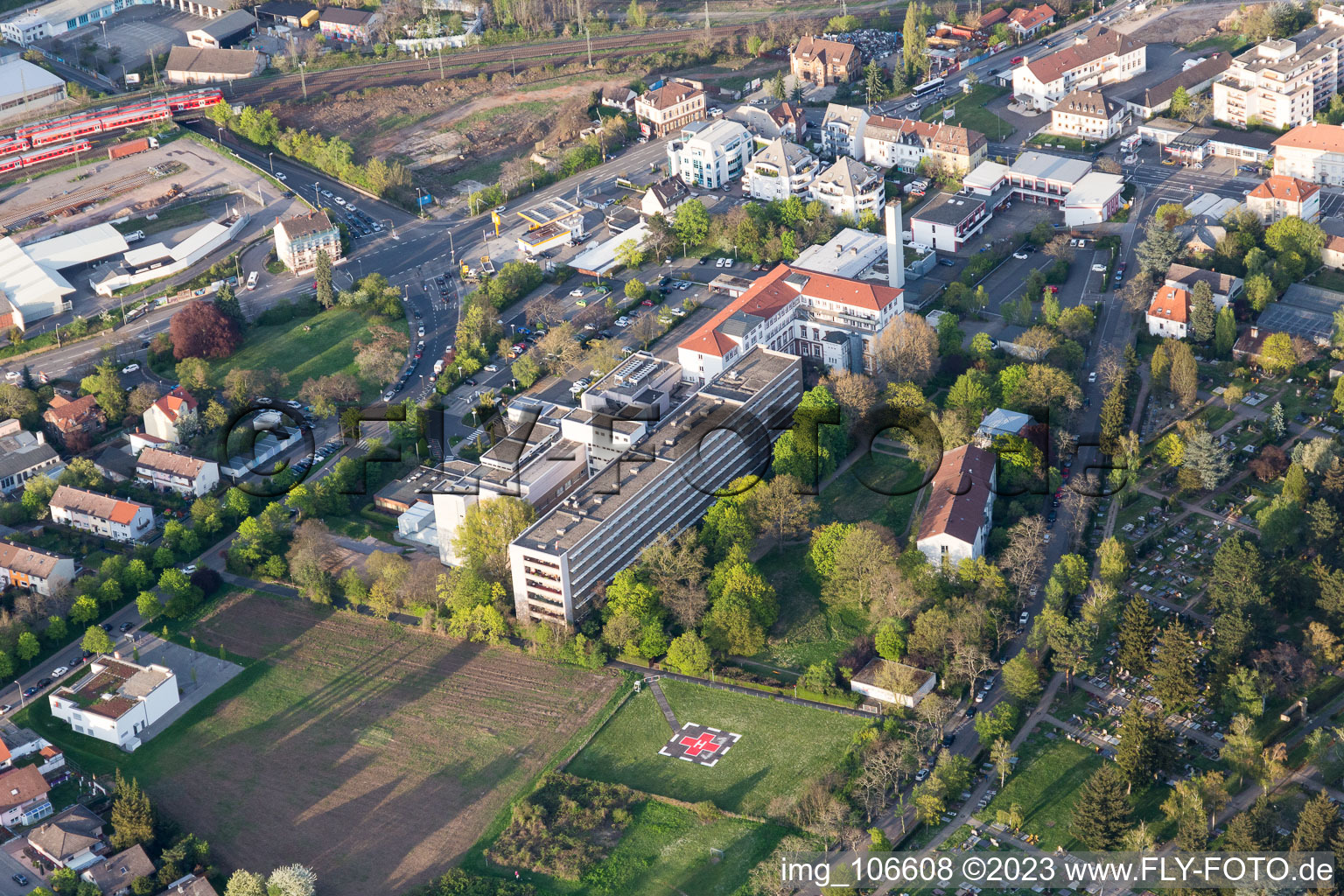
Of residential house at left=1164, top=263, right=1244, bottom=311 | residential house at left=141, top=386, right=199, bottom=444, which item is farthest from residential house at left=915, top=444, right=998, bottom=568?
residential house at left=141, top=386, right=199, bottom=444

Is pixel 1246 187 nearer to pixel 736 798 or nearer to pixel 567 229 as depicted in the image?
pixel 567 229

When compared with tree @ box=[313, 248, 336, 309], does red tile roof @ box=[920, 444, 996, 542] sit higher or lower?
lower

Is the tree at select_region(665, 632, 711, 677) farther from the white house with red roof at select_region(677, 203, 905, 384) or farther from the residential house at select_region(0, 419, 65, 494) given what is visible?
the residential house at select_region(0, 419, 65, 494)

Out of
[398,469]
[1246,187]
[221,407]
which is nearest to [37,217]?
[221,407]

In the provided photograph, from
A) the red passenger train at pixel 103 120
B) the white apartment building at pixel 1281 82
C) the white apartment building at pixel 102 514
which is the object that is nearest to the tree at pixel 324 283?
the white apartment building at pixel 102 514

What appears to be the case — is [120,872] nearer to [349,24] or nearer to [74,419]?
[74,419]

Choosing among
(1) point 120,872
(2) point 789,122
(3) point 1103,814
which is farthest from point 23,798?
(2) point 789,122
